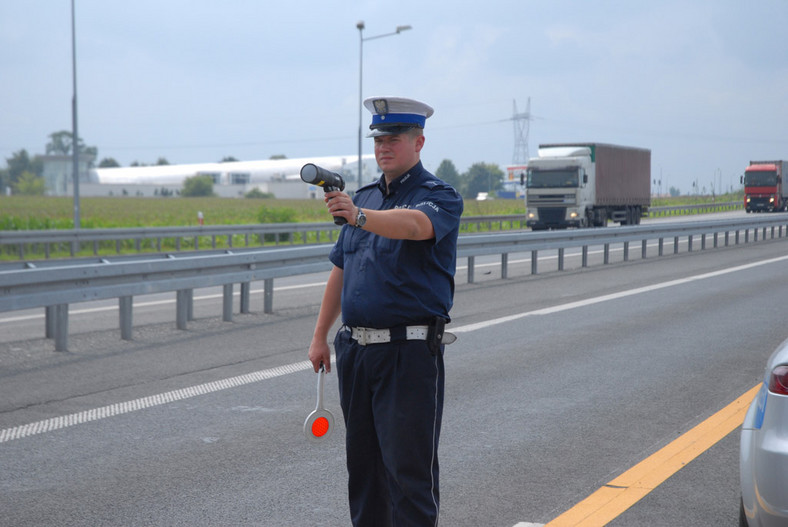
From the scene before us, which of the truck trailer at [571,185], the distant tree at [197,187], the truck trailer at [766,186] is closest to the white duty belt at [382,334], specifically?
the truck trailer at [571,185]

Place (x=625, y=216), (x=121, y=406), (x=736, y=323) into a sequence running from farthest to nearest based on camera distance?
1. (x=625, y=216)
2. (x=736, y=323)
3. (x=121, y=406)

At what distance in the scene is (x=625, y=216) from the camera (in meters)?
44.7

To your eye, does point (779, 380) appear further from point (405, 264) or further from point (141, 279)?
point (141, 279)

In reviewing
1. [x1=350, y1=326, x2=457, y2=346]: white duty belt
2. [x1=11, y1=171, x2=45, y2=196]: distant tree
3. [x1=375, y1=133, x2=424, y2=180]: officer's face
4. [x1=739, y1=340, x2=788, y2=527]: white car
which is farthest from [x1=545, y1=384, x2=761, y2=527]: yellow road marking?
[x1=11, y1=171, x2=45, y2=196]: distant tree

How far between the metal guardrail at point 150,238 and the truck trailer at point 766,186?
1636 inches

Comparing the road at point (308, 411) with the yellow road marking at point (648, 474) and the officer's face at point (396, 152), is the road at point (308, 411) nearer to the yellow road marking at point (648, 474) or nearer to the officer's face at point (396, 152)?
the yellow road marking at point (648, 474)

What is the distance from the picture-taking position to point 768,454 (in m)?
3.65

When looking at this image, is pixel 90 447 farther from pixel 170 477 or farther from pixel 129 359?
pixel 129 359

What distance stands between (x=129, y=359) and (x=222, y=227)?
62.9 ft

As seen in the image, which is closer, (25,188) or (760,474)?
(760,474)

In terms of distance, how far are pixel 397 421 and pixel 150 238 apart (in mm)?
25004

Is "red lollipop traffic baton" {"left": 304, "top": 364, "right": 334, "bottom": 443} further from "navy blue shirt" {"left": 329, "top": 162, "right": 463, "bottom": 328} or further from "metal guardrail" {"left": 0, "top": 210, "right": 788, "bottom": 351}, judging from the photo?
"metal guardrail" {"left": 0, "top": 210, "right": 788, "bottom": 351}

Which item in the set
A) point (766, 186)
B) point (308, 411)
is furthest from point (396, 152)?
point (766, 186)

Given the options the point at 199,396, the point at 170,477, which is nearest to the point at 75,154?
the point at 199,396
